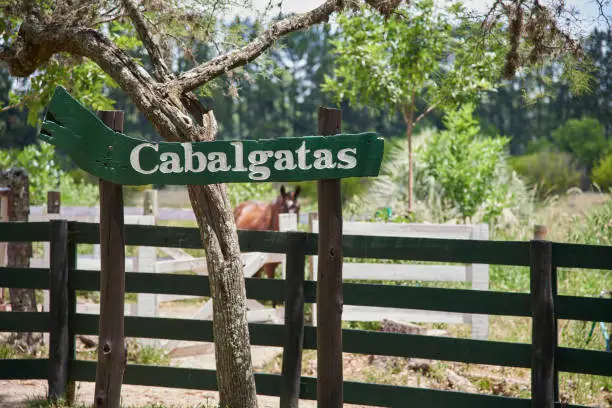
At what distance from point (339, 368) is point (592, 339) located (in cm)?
416

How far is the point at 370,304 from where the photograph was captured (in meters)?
5.20

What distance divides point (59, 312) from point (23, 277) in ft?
1.47

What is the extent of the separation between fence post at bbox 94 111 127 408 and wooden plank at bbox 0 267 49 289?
1659mm

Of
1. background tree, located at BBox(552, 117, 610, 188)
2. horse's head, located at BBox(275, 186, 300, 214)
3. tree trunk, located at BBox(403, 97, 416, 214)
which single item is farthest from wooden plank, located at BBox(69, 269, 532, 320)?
background tree, located at BBox(552, 117, 610, 188)

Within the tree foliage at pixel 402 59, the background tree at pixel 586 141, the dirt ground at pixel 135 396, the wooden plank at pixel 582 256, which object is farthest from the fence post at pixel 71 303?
the background tree at pixel 586 141

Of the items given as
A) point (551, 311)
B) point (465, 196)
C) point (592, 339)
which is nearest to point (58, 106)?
point (551, 311)

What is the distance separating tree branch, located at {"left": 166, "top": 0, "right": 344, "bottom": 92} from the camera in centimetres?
490

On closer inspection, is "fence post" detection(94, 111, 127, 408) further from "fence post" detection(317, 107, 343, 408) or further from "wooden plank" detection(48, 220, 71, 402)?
"wooden plank" detection(48, 220, 71, 402)

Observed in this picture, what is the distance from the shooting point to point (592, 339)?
7.37 meters

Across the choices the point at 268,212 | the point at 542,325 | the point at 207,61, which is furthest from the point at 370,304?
the point at 268,212

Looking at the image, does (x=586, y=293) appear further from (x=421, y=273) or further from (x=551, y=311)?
(x=551, y=311)

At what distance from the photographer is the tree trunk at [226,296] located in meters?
4.84

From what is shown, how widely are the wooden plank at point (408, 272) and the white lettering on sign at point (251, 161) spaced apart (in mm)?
4094

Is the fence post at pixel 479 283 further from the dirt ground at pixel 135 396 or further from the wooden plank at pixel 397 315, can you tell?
the dirt ground at pixel 135 396
